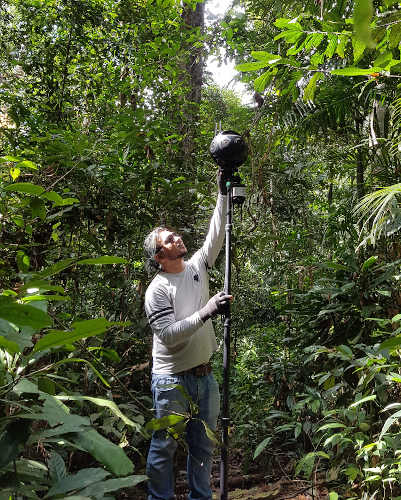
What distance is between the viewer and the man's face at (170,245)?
8.10 ft

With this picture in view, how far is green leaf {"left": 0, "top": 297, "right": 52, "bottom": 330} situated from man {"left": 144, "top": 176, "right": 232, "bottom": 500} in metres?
1.71

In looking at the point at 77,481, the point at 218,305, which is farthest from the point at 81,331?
the point at 218,305

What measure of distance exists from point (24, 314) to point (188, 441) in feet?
7.17

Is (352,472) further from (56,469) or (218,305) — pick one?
(56,469)

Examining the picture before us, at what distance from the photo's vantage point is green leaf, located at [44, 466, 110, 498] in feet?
2.56

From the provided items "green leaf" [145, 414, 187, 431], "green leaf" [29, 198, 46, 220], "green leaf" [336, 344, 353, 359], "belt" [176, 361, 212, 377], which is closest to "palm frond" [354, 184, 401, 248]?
"green leaf" [336, 344, 353, 359]

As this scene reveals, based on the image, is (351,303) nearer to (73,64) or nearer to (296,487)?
(296,487)

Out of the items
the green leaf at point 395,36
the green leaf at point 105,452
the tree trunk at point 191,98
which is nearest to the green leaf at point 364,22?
the green leaf at point 395,36

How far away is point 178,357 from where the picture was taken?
7.82 ft

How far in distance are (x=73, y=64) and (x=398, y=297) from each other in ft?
11.0

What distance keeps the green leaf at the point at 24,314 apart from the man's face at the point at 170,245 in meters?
1.92

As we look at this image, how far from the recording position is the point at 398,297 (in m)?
2.88

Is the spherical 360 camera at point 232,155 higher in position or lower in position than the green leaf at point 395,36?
lower

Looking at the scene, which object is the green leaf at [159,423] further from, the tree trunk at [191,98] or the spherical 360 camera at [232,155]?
the tree trunk at [191,98]
